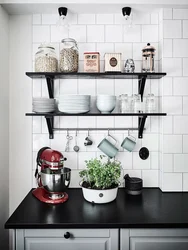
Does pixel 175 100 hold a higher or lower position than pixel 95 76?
lower

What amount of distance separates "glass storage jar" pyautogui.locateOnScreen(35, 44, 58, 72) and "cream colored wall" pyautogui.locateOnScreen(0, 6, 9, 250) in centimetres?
28

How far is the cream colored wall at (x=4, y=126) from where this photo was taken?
5.86 feet

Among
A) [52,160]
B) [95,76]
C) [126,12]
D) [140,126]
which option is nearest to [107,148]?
[140,126]

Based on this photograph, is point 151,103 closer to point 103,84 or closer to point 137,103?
point 137,103

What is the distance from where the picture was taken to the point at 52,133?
1941mm

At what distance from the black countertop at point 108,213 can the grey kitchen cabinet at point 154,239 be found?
2.4 inches

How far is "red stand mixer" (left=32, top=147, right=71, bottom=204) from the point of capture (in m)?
1.62

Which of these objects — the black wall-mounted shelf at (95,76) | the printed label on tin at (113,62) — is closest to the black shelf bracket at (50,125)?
the black wall-mounted shelf at (95,76)

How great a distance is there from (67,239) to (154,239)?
1.58 ft

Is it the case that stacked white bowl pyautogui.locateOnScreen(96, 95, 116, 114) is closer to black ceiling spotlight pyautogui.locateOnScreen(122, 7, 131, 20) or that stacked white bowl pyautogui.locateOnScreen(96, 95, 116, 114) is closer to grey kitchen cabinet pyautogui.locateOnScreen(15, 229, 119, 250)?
black ceiling spotlight pyautogui.locateOnScreen(122, 7, 131, 20)

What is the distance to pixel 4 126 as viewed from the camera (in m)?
1.85

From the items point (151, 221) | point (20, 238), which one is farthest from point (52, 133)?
point (151, 221)

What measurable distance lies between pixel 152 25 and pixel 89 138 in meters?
1.00

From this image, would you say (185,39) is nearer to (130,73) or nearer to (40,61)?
(130,73)
